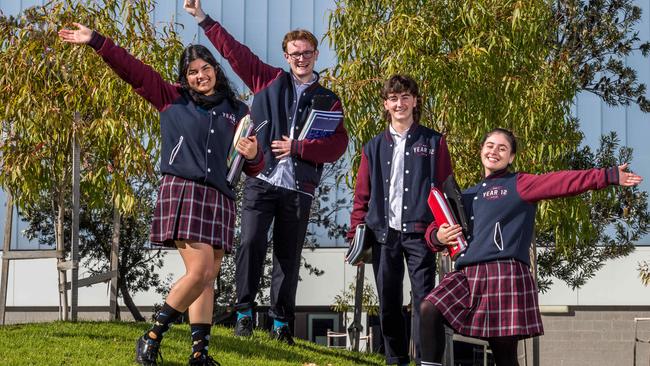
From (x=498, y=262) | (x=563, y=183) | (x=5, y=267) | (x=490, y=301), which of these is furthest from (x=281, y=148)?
(x=5, y=267)

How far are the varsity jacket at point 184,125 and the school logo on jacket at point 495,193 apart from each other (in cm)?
159

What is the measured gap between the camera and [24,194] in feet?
43.5

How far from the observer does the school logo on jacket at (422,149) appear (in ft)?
24.6

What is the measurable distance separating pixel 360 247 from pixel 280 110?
1.42 metres

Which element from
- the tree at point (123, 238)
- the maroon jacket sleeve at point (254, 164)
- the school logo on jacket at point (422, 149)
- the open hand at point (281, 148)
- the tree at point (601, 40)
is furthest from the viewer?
the tree at point (123, 238)

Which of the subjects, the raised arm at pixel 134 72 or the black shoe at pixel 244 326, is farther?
the black shoe at pixel 244 326

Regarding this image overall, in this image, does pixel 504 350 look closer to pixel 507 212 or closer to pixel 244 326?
pixel 507 212

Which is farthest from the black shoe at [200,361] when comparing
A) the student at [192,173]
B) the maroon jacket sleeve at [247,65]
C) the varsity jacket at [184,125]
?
the maroon jacket sleeve at [247,65]

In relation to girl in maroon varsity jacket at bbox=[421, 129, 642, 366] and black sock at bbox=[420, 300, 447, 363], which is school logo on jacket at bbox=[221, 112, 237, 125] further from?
black sock at bbox=[420, 300, 447, 363]

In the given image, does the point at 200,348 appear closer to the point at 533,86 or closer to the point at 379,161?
the point at 379,161

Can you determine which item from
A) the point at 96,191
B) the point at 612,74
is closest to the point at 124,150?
the point at 96,191

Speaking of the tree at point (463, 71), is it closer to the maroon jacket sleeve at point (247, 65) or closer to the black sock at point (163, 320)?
the maroon jacket sleeve at point (247, 65)

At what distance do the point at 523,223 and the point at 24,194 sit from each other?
8334mm

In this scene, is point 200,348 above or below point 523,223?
below
